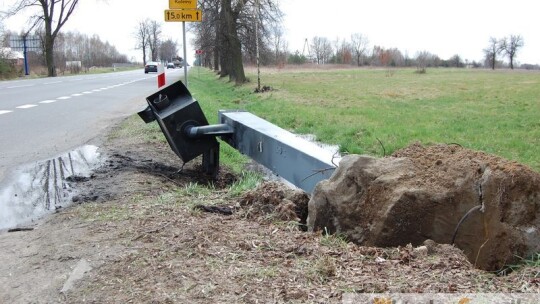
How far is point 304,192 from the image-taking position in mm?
4625

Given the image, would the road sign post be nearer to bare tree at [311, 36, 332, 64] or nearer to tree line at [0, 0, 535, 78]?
tree line at [0, 0, 535, 78]

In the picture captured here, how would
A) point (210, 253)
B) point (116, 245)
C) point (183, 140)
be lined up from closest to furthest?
1. point (210, 253)
2. point (116, 245)
3. point (183, 140)

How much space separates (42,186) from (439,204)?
4.57 m

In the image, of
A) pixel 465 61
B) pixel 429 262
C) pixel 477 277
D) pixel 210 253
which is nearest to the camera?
pixel 477 277

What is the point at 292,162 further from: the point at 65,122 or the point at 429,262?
the point at 65,122

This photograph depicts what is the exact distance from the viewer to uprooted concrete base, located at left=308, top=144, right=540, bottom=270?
3.29 meters

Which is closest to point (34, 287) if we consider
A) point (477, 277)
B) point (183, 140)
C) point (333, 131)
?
point (477, 277)

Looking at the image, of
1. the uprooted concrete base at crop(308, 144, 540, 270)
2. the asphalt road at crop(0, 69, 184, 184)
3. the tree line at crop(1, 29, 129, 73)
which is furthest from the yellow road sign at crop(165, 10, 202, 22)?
the tree line at crop(1, 29, 129, 73)

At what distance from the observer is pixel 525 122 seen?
476 inches

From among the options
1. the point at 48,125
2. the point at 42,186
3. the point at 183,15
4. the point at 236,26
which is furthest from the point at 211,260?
the point at 236,26

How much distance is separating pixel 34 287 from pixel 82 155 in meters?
4.80

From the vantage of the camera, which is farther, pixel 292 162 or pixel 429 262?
pixel 292 162

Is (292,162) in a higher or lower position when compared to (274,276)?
higher

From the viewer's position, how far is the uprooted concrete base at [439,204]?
10.8ft
